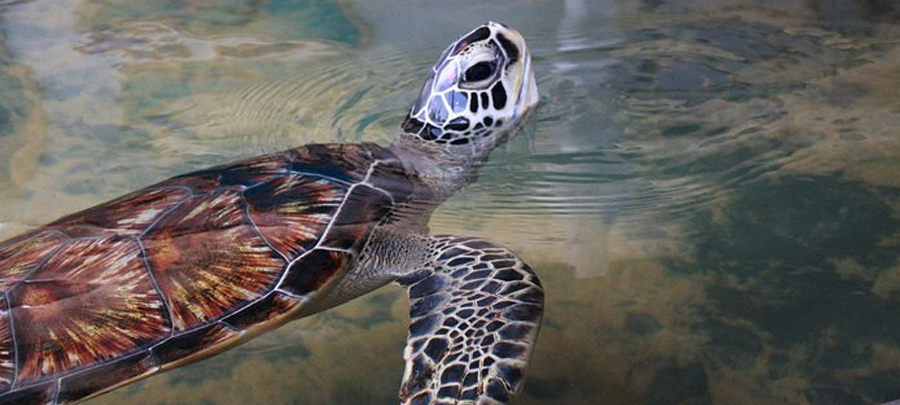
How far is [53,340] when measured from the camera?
1681 mm

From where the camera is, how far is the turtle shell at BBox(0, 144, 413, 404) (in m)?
1.68

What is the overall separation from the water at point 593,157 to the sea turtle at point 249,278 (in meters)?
0.21

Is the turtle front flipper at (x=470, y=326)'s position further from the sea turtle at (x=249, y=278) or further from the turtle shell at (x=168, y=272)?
the turtle shell at (x=168, y=272)

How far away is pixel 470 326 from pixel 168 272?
A: 0.68 meters

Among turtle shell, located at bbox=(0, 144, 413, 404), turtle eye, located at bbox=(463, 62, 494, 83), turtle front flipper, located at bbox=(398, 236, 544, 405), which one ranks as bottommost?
turtle front flipper, located at bbox=(398, 236, 544, 405)

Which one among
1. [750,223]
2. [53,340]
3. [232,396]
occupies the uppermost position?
[53,340]

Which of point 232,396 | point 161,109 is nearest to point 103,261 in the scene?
point 232,396

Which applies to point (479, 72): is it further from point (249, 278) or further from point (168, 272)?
point (168, 272)

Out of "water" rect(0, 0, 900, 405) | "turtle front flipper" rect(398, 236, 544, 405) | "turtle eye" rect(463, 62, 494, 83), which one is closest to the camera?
"turtle front flipper" rect(398, 236, 544, 405)

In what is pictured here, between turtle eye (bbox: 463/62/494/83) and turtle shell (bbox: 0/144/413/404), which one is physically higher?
turtle eye (bbox: 463/62/494/83)

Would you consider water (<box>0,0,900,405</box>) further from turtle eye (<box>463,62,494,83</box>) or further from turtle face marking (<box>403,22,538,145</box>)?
turtle eye (<box>463,62,494,83</box>)

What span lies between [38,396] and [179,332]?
0.29 m

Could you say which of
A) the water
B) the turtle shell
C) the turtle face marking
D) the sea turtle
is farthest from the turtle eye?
the turtle shell

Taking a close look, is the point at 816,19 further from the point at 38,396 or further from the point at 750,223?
the point at 38,396
